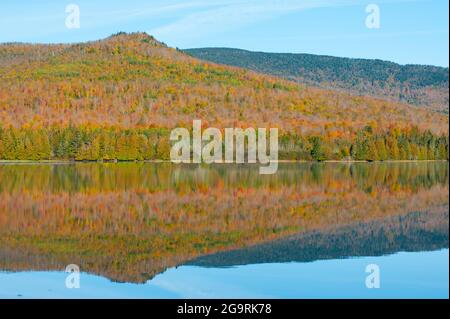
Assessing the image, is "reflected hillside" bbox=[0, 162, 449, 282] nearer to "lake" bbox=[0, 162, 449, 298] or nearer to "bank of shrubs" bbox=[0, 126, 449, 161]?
"lake" bbox=[0, 162, 449, 298]

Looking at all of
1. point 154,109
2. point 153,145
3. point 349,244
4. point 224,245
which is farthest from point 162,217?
Answer: point 154,109

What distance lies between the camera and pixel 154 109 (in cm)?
11975

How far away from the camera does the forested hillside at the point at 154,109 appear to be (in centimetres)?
8781

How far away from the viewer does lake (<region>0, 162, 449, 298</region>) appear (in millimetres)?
14211

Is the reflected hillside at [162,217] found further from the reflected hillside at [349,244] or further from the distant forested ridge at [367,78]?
the distant forested ridge at [367,78]

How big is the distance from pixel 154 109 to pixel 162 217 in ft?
315

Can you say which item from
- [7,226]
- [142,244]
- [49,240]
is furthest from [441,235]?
[7,226]

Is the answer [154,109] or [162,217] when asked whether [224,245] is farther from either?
[154,109]

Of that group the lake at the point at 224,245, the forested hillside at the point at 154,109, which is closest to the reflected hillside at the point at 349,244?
the lake at the point at 224,245

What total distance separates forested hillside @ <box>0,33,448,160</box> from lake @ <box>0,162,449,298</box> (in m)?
55.6

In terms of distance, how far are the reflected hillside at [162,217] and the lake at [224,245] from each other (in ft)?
0.11

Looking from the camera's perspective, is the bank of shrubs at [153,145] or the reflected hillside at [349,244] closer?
the reflected hillside at [349,244]

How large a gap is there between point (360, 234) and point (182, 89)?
368 ft
